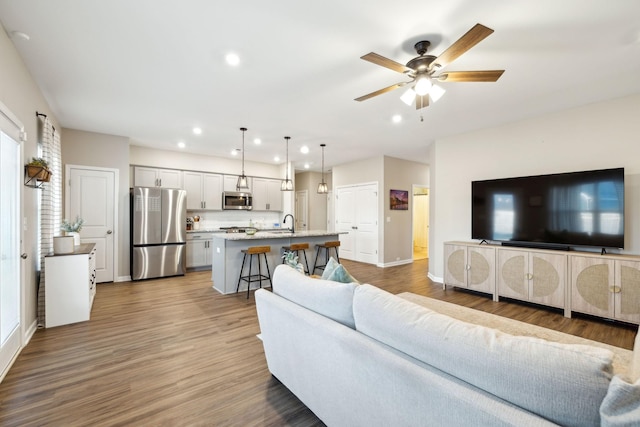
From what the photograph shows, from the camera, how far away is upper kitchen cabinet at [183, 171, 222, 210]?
21.1ft

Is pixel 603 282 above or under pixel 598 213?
under

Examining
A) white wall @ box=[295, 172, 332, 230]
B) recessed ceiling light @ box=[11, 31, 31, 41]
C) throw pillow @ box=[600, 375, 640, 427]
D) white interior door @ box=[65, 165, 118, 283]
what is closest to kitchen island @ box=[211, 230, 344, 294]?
white interior door @ box=[65, 165, 118, 283]

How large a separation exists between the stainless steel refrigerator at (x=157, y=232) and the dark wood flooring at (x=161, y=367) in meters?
1.32

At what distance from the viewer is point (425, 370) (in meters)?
1.12

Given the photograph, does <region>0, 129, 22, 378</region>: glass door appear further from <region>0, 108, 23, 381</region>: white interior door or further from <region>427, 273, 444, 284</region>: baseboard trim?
<region>427, 273, 444, 284</region>: baseboard trim

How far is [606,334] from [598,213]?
141 cm

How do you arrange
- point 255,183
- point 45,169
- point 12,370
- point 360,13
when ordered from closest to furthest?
point 360,13 → point 12,370 → point 45,169 → point 255,183

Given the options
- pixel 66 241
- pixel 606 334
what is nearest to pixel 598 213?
pixel 606 334

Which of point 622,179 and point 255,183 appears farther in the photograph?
point 255,183

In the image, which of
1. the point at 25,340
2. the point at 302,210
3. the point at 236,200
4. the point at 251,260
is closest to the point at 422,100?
the point at 251,260

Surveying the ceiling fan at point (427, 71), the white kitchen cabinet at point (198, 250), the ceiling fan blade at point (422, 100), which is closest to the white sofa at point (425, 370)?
the ceiling fan at point (427, 71)

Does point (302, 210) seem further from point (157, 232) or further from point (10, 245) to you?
point (10, 245)

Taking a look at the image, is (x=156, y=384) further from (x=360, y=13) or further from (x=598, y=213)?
(x=598, y=213)

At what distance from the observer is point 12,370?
234cm
